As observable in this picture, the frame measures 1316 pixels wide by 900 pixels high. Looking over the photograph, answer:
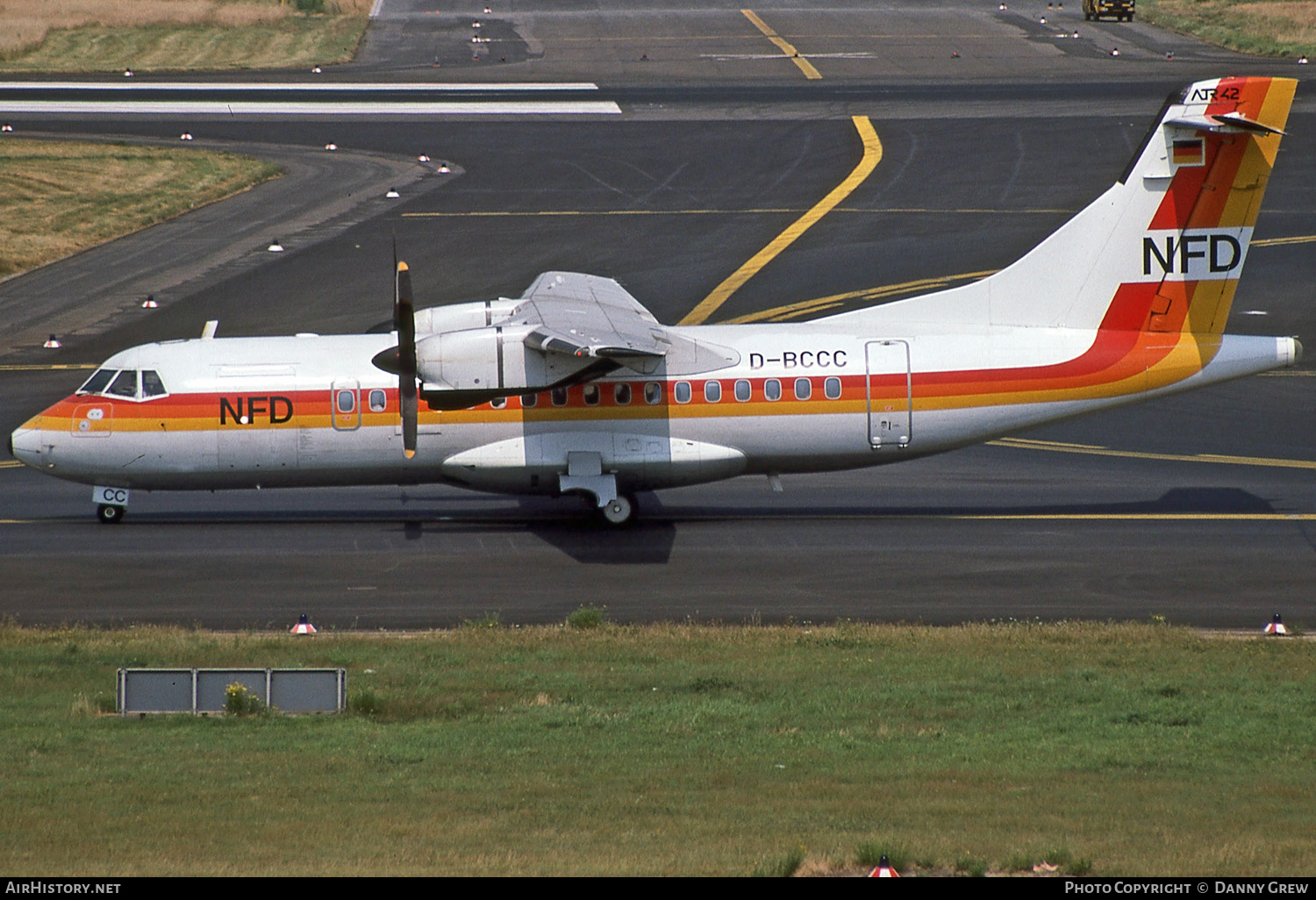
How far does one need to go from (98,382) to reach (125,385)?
2.24 feet

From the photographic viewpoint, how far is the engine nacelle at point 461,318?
26641 millimetres

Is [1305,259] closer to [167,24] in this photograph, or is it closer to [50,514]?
[50,514]

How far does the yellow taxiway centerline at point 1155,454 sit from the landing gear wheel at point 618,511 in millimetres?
7685

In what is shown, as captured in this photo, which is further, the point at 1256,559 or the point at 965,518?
the point at 965,518

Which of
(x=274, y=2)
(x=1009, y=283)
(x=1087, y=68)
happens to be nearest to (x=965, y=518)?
(x=1009, y=283)

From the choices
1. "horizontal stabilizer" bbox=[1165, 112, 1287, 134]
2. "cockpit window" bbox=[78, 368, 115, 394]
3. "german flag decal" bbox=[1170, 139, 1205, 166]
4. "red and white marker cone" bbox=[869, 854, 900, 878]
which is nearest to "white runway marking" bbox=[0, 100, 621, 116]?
"cockpit window" bbox=[78, 368, 115, 394]

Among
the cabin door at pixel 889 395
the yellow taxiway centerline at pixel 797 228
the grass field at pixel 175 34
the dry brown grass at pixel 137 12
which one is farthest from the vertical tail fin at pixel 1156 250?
the dry brown grass at pixel 137 12

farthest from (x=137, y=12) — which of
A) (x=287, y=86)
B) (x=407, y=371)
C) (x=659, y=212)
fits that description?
(x=407, y=371)

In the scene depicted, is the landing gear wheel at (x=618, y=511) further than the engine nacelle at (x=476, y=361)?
Yes

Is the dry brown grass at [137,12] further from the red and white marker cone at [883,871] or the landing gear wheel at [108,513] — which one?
the red and white marker cone at [883,871]

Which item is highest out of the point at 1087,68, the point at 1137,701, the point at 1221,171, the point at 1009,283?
the point at 1087,68

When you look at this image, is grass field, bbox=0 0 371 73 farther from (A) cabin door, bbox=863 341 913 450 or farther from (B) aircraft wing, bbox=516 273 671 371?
(A) cabin door, bbox=863 341 913 450
